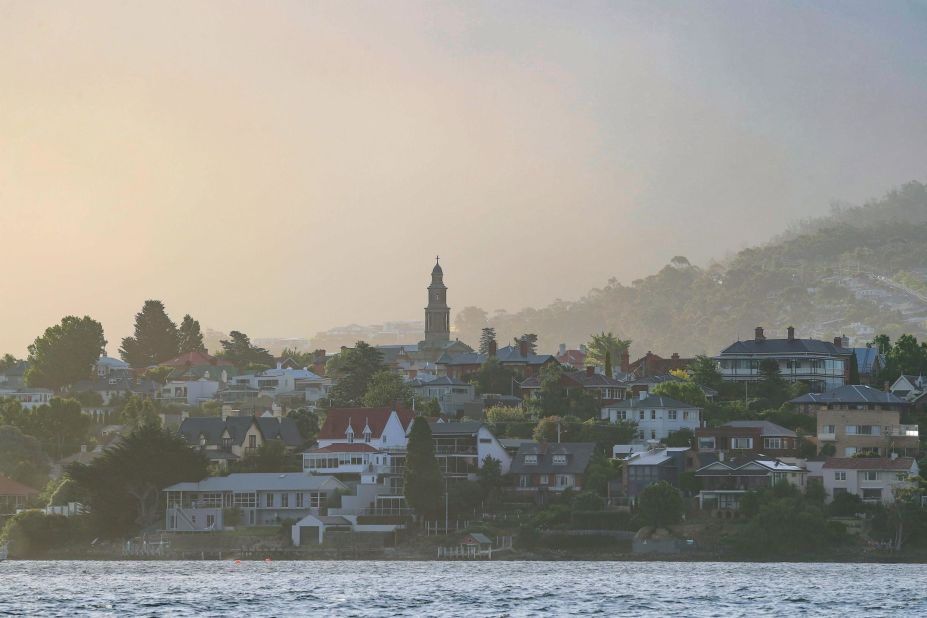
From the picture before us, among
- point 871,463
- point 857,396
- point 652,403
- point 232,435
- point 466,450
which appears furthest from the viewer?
point 232,435

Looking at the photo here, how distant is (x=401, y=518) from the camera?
5645 inches

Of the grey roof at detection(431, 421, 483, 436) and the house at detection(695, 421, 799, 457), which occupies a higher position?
the grey roof at detection(431, 421, 483, 436)

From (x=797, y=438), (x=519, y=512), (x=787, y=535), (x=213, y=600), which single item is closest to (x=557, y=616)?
(x=213, y=600)

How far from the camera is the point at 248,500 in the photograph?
491 ft

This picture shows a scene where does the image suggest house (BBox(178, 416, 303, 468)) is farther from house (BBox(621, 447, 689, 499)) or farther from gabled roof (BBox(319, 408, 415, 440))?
house (BBox(621, 447, 689, 499))

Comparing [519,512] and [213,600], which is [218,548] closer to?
[519,512]

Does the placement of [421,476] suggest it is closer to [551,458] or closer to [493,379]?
[551,458]

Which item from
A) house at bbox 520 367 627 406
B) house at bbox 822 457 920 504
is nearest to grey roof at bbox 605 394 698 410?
house at bbox 520 367 627 406

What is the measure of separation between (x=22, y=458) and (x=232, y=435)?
67.7ft

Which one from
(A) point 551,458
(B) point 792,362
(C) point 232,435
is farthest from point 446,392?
(A) point 551,458

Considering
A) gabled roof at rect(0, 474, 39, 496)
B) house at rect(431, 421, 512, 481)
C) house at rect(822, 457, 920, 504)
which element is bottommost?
house at rect(822, 457, 920, 504)

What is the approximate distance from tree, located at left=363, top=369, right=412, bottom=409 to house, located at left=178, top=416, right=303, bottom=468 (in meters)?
8.47

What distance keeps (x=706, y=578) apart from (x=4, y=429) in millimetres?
84761

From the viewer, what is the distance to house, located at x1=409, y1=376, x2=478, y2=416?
182 metres
